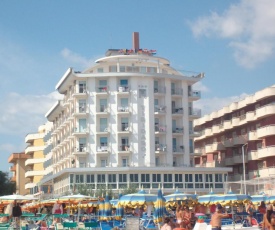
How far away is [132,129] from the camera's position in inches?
2913

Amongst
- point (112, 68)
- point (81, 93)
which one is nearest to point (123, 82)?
point (112, 68)

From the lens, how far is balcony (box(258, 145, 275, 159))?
223 feet

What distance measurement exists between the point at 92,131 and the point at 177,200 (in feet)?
111

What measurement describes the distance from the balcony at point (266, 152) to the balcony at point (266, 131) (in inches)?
55.1

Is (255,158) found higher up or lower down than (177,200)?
higher up

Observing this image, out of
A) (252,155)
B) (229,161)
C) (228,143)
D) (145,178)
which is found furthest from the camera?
(228,143)

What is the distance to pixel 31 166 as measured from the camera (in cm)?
11912

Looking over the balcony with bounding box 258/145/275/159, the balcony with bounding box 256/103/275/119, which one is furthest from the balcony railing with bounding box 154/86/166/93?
the balcony with bounding box 258/145/275/159

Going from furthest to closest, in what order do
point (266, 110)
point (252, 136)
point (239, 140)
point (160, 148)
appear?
1. point (239, 140)
2. point (160, 148)
3. point (252, 136)
4. point (266, 110)

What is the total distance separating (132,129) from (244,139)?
46.1 ft

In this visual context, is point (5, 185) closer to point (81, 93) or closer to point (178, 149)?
point (81, 93)

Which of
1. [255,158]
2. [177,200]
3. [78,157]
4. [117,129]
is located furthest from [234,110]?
[177,200]

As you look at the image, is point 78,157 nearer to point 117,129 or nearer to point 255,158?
point 117,129

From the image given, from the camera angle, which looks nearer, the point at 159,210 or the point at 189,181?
the point at 159,210
